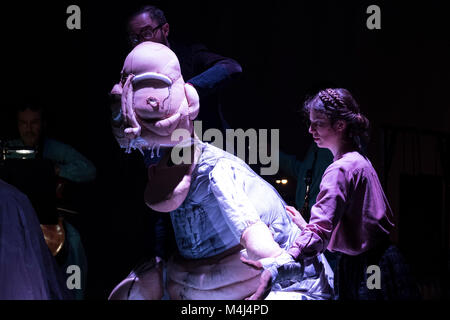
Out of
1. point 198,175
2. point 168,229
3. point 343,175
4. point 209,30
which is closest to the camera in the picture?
point 343,175

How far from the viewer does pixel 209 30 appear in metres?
2.41

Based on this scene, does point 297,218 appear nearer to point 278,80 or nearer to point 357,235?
point 357,235

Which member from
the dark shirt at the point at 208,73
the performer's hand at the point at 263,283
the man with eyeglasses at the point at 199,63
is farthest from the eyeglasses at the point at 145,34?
the performer's hand at the point at 263,283

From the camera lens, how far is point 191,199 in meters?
2.01

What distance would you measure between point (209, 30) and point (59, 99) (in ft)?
2.32

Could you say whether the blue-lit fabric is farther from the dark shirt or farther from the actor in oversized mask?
the dark shirt

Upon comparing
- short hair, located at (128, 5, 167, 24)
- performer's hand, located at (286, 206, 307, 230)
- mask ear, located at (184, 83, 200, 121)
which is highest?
short hair, located at (128, 5, 167, 24)

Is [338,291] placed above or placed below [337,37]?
below

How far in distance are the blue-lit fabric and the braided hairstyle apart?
327 millimetres

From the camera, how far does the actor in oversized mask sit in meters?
1.95

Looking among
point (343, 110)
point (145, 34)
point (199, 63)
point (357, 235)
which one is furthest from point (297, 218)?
point (145, 34)

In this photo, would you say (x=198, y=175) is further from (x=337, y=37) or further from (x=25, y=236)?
(x=337, y=37)

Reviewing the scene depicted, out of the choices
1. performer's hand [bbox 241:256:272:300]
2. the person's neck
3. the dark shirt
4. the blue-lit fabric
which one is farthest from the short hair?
performer's hand [bbox 241:256:272:300]
